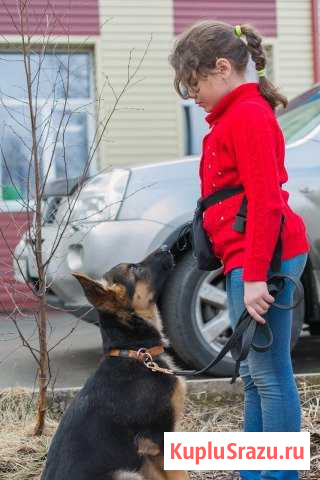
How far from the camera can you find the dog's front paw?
10.3 feet

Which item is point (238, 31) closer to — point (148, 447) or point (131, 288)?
point (131, 288)

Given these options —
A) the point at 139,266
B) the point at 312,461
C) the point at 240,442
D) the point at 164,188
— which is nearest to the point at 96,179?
the point at 164,188

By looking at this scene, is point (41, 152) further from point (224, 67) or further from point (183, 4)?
point (183, 4)

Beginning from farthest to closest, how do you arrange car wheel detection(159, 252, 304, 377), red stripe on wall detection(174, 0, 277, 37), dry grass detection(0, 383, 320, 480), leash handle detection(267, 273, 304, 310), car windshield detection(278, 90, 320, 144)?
red stripe on wall detection(174, 0, 277, 37) → car windshield detection(278, 90, 320, 144) → car wheel detection(159, 252, 304, 377) → dry grass detection(0, 383, 320, 480) → leash handle detection(267, 273, 304, 310)

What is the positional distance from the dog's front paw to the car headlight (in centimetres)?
214

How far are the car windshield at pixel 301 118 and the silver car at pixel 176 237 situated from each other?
10 cm

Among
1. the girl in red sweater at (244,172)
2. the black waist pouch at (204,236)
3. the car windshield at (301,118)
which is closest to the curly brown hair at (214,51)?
the girl in red sweater at (244,172)

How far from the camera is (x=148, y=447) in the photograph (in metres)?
3.16

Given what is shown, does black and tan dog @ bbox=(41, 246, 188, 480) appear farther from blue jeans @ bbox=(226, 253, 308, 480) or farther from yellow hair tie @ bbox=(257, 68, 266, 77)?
yellow hair tie @ bbox=(257, 68, 266, 77)

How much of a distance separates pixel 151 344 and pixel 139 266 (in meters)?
0.40

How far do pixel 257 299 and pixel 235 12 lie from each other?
390 inches

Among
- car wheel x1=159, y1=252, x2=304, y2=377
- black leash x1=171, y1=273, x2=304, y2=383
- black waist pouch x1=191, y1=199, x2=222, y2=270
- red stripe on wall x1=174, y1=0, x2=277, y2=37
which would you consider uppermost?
red stripe on wall x1=174, y1=0, x2=277, y2=37

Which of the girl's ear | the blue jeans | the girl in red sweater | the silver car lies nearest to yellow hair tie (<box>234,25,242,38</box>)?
the girl in red sweater

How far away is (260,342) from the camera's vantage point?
9.78 ft
